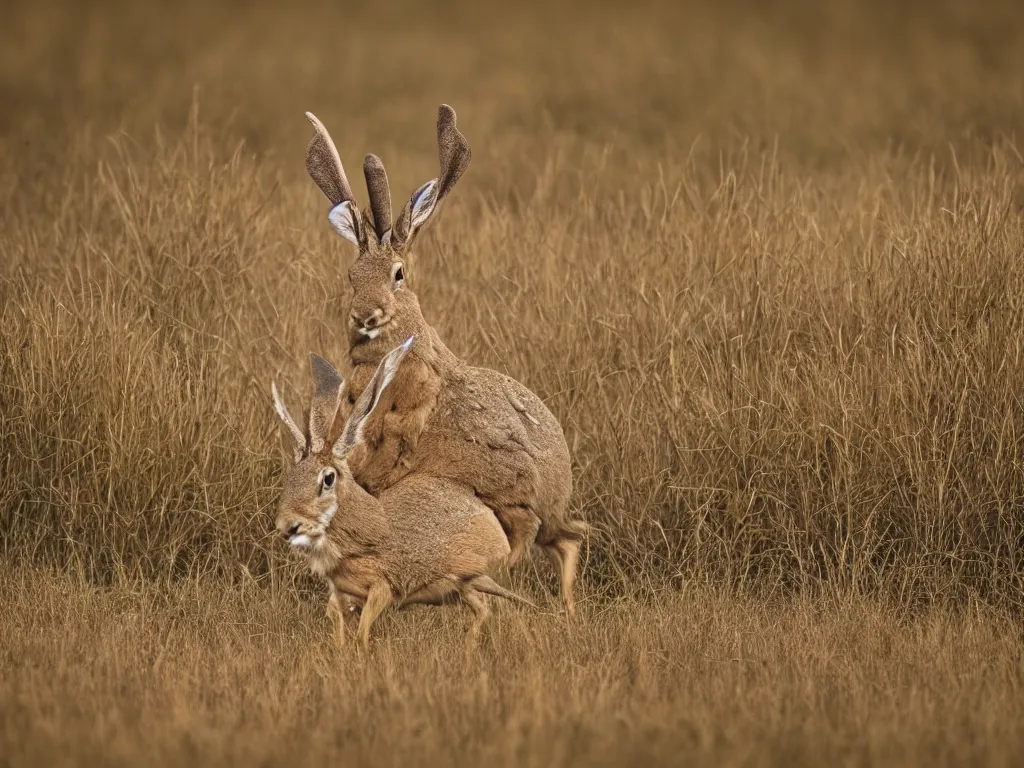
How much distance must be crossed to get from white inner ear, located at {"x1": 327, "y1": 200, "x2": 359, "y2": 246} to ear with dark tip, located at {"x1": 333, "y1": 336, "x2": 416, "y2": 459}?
585 millimetres

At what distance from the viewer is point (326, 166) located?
21.9 ft

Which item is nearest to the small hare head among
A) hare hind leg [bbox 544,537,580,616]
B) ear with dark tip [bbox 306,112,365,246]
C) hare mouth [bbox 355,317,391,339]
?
hare mouth [bbox 355,317,391,339]

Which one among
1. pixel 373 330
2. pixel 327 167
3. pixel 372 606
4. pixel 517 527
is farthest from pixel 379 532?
pixel 327 167

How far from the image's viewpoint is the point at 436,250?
359 inches

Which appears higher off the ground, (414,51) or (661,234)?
(414,51)

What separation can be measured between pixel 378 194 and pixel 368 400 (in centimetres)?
92

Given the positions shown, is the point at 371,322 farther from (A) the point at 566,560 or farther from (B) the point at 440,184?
(A) the point at 566,560

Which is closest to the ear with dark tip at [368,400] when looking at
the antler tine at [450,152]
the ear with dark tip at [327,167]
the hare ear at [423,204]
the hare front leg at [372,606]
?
the hare front leg at [372,606]

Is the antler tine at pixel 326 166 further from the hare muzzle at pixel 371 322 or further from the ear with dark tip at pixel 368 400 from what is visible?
the ear with dark tip at pixel 368 400

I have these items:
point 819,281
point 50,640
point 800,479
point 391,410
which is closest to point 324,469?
point 391,410

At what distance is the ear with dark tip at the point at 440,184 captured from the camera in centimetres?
641

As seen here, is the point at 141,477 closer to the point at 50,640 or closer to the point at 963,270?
the point at 50,640

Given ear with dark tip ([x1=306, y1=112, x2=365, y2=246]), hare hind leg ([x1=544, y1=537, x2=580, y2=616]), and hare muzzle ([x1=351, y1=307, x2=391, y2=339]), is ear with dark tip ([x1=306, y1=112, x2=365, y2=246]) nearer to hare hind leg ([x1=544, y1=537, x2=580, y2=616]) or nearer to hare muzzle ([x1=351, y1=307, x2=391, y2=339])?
hare muzzle ([x1=351, y1=307, x2=391, y2=339])

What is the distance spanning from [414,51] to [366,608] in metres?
17.6
